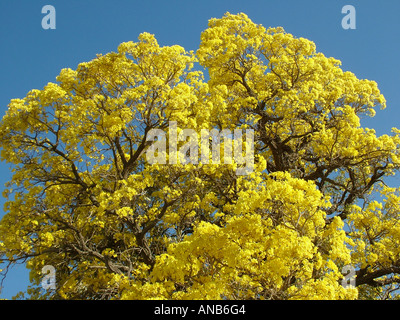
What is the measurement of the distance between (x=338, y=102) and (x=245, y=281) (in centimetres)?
861

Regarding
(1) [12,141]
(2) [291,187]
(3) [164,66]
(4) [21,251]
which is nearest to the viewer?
(2) [291,187]

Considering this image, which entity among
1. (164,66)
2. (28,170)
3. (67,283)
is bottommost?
(67,283)

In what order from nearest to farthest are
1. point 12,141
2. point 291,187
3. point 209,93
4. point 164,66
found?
point 291,187 < point 12,141 < point 164,66 < point 209,93

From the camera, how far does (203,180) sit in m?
11.5

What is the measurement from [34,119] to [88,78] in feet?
6.82

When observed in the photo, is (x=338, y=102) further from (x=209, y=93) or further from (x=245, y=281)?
(x=245, y=281)

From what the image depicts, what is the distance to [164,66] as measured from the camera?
11.7 meters

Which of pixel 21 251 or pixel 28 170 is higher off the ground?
pixel 28 170

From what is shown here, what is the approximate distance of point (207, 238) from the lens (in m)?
7.47

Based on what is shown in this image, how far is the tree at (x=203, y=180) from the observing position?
7.36 meters

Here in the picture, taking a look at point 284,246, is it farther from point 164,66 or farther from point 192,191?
point 164,66

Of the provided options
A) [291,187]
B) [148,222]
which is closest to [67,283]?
[148,222]

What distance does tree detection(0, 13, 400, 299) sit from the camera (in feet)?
24.1

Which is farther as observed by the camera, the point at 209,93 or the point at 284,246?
the point at 209,93
